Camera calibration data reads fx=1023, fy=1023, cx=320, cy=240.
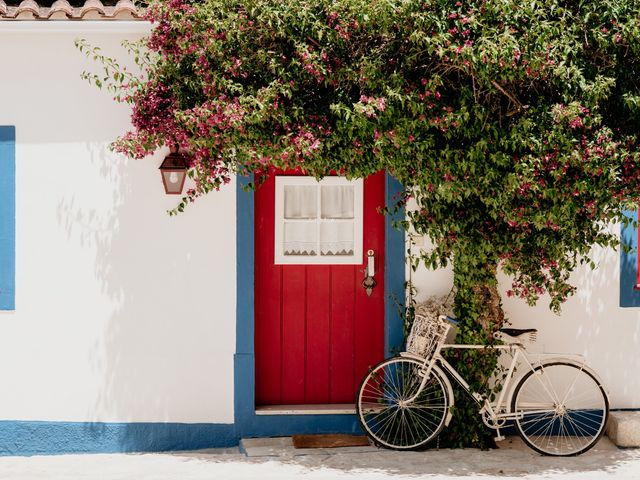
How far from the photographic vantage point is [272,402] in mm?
8992

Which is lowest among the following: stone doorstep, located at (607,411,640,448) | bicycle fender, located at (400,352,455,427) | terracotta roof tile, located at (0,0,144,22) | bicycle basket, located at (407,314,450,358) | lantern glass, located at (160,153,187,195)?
stone doorstep, located at (607,411,640,448)

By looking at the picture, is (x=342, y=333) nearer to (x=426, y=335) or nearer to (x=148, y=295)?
(x=426, y=335)

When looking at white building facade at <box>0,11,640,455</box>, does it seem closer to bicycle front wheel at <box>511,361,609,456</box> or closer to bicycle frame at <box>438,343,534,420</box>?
bicycle frame at <box>438,343,534,420</box>

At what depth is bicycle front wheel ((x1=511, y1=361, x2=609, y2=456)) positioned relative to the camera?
8.27 meters

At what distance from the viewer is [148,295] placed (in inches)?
340

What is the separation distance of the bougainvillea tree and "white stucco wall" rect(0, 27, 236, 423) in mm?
863

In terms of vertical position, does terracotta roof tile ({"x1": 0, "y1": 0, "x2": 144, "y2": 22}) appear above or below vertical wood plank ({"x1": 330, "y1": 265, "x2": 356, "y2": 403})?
above

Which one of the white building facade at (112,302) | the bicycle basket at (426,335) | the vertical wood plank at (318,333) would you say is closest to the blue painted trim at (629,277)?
the bicycle basket at (426,335)

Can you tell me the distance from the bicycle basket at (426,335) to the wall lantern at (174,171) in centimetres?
224

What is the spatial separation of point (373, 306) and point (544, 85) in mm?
2587

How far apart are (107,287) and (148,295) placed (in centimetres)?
35

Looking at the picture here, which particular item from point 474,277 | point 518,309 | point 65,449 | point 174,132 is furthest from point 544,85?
point 65,449

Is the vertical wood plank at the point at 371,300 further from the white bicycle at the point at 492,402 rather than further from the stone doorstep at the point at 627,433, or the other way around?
the stone doorstep at the point at 627,433

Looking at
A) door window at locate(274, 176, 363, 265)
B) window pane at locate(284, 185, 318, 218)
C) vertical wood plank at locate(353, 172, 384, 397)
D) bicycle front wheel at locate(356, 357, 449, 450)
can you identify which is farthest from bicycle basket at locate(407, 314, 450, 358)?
window pane at locate(284, 185, 318, 218)
